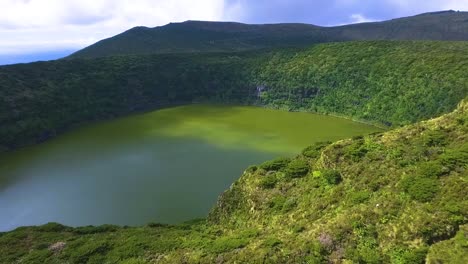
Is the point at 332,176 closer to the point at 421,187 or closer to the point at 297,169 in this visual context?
the point at 297,169

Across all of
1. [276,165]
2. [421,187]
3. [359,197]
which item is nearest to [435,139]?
[421,187]

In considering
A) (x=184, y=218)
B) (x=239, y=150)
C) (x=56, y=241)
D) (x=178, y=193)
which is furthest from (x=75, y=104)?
(x=56, y=241)

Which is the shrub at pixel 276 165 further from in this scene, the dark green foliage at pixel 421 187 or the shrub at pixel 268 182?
the dark green foliage at pixel 421 187

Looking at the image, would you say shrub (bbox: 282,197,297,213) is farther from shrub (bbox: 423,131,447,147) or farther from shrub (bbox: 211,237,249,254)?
shrub (bbox: 423,131,447,147)

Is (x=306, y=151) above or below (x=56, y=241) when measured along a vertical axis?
above

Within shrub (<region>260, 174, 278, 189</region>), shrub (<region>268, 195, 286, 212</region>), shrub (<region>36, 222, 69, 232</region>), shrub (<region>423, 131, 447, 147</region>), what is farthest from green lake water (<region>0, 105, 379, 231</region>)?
shrub (<region>423, 131, 447, 147</region>)

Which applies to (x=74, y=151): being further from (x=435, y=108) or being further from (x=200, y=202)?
(x=435, y=108)
